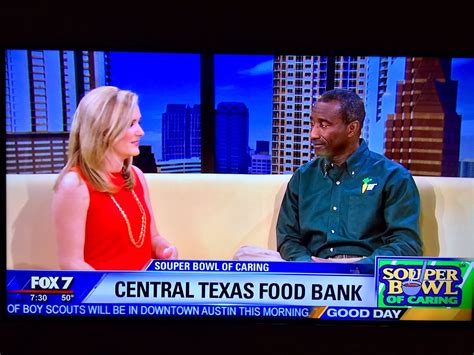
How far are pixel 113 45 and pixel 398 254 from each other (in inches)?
58.7

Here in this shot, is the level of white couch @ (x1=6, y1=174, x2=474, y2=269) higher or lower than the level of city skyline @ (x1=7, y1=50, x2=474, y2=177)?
lower

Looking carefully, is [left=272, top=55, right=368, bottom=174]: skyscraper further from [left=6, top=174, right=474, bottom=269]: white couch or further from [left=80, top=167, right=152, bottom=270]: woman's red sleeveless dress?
[left=80, top=167, right=152, bottom=270]: woman's red sleeveless dress

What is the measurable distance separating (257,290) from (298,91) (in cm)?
87

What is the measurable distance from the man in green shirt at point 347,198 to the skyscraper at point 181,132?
0.45 meters

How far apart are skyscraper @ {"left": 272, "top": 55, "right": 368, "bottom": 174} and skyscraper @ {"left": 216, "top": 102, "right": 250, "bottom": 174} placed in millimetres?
123

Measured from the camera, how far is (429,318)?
2.28 metres

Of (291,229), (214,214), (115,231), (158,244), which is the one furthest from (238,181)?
(115,231)

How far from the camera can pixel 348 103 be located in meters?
2.20

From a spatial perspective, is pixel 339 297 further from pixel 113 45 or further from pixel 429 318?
pixel 113 45

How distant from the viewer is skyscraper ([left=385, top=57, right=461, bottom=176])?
7.16 feet

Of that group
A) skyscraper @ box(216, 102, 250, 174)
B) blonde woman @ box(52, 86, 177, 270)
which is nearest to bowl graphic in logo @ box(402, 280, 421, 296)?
skyscraper @ box(216, 102, 250, 174)

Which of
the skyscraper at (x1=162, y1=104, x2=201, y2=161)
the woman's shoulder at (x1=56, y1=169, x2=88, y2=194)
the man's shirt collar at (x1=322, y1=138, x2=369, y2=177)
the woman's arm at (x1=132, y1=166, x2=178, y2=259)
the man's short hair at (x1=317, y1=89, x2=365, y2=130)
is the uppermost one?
the man's short hair at (x1=317, y1=89, x2=365, y2=130)

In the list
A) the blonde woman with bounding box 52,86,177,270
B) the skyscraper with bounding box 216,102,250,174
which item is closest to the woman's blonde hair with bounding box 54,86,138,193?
the blonde woman with bounding box 52,86,177,270

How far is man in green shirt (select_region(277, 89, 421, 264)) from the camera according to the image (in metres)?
2.18
